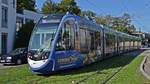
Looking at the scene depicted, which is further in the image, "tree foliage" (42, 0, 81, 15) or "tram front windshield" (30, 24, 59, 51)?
"tree foliage" (42, 0, 81, 15)

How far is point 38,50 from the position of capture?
64.1ft

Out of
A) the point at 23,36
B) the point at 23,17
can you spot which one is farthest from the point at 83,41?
the point at 23,17

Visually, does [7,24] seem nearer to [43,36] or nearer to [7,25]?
[7,25]

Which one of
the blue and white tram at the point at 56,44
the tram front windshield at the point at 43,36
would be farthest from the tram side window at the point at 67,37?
the tram front windshield at the point at 43,36

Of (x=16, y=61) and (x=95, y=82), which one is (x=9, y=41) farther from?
(x=95, y=82)

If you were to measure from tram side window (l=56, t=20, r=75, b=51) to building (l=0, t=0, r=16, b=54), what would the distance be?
2968 cm

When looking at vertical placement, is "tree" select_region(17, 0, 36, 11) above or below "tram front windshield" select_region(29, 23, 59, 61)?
above

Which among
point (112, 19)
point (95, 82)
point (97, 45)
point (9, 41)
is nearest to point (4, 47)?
point (9, 41)

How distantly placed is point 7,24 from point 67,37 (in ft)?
109

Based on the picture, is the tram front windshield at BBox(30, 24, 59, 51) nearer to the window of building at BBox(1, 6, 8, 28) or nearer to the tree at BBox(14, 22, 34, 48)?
the window of building at BBox(1, 6, 8, 28)

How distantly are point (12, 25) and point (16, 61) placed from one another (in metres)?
21.0

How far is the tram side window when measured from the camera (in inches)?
787

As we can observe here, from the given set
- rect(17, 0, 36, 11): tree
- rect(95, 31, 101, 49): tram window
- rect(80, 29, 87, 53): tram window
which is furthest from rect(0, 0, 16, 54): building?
rect(80, 29, 87, 53): tram window

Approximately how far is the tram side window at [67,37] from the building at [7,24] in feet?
97.4
